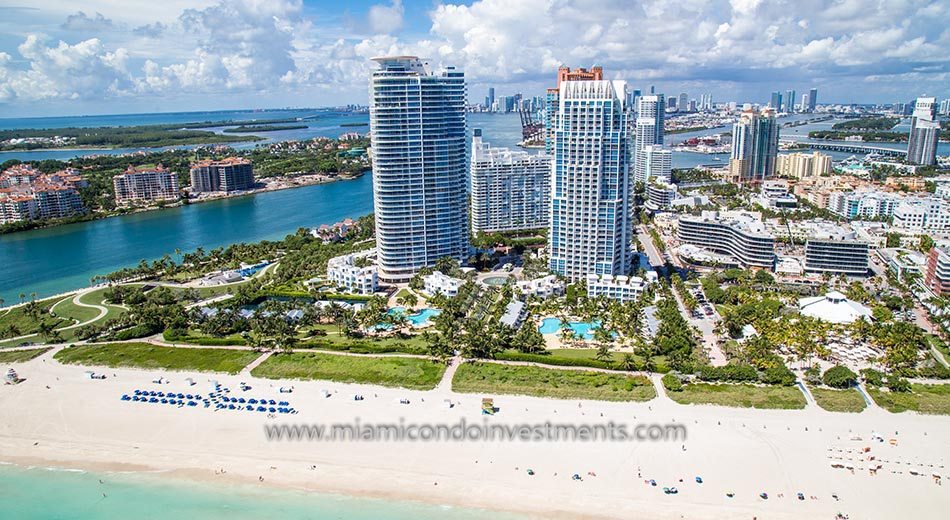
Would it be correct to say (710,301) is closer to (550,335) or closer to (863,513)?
(550,335)

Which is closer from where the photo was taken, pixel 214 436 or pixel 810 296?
pixel 214 436

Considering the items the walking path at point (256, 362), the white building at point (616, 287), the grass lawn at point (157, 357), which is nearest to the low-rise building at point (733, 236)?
the white building at point (616, 287)

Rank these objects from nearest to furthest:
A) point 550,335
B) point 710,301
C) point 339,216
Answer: point 550,335 < point 710,301 < point 339,216

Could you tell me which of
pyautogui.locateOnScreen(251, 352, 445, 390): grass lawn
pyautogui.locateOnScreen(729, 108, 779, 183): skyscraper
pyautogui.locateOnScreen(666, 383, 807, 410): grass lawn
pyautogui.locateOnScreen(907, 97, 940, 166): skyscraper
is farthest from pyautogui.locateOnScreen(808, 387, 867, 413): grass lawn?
pyautogui.locateOnScreen(907, 97, 940, 166): skyscraper

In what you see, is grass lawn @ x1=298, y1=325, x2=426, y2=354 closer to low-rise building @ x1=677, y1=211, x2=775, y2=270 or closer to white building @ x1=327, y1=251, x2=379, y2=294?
white building @ x1=327, y1=251, x2=379, y2=294

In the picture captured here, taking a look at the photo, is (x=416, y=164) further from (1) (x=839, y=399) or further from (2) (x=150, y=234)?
(2) (x=150, y=234)

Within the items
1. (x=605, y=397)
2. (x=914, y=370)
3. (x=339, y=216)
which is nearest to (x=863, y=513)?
(x=605, y=397)

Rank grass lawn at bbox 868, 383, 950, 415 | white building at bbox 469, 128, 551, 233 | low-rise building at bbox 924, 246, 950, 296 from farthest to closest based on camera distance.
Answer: white building at bbox 469, 128, 551, 233, low-rise building at bbox 924, 246, 950, 296, grass lawn at bbox 868, 383, 950, 415
